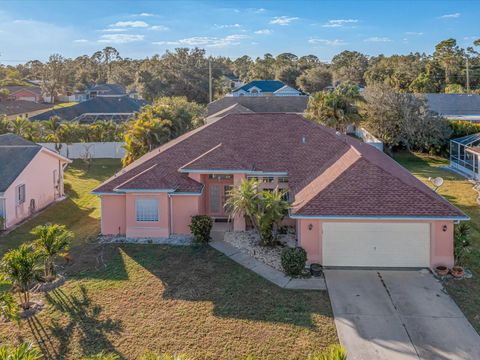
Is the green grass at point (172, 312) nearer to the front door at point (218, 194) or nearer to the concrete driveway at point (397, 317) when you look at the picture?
the concrete driveway at point (397, 317)

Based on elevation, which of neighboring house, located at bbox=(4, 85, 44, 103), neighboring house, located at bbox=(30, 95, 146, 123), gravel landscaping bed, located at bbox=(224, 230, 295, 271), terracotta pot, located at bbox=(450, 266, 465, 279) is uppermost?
neighboring house, located at bbox=(4, 85, 44, 103)

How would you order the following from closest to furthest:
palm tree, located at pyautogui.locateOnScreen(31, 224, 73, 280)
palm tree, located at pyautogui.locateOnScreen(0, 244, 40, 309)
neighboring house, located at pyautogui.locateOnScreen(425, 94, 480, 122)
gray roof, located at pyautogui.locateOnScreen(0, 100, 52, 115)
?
palm tree, located at pyautogui.locateOnScreen(0, 244, 40, 309) < palm tree, located at pyautogui.locateOnScreen(31, 224, 73, 280) < neighboring house, located at pyautogui.locateOnScreen(425, 94, 480, 122) < gray roof, located at pyautogui.locateOnScreen(0, 100, 52, 115)

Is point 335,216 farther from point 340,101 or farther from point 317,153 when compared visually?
point 340,101

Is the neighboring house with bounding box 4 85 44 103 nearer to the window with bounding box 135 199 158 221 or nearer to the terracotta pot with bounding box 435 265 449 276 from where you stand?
the window with bounding box 135 199 158 221

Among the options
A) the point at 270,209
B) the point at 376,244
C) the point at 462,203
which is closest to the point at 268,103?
the point at 462,203

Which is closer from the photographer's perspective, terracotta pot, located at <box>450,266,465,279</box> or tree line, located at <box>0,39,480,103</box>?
terracotta pot, located at <box>450,266,465,279</box>

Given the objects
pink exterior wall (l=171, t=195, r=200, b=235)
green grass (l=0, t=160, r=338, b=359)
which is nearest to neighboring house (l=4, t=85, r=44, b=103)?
pink exterior wall (l=171, t=195, r=200, b=235)

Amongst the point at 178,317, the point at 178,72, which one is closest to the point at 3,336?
the point at 178,317

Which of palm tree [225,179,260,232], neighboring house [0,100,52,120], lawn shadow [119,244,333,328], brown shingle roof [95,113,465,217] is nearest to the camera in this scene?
lawn shadow [119,244,333,328]
